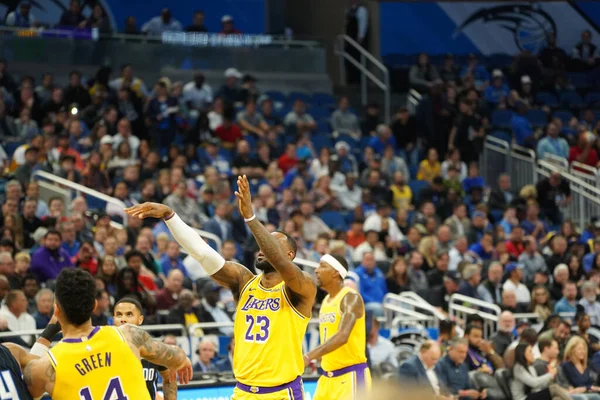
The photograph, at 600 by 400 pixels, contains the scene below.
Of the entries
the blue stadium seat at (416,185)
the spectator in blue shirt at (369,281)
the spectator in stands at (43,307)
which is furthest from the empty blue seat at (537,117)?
the spectator in stands at (43,307)

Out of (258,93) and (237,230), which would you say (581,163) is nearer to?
(258,93)

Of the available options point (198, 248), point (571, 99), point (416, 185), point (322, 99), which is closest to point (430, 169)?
point (416, 185)

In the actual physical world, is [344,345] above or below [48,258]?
below

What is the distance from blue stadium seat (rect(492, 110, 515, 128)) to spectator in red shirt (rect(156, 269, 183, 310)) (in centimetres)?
1154

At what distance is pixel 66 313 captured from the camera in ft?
19.9

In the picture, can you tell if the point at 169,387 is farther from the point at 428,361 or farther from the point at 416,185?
the point at 416,185

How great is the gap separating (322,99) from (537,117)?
15.7ft

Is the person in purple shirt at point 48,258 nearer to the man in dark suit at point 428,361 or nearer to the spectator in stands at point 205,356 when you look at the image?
the spectator in stands at point 205,356

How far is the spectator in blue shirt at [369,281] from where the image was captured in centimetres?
1642

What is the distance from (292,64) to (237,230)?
25.1ft

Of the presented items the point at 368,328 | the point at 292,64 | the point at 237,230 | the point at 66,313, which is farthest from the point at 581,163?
the point at 66,313

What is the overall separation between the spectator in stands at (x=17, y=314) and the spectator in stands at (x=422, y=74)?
46.5 feet

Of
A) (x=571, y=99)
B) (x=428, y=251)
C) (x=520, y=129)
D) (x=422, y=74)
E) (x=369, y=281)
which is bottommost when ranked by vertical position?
(x=369, y=281)

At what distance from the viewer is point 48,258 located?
1428 cm
